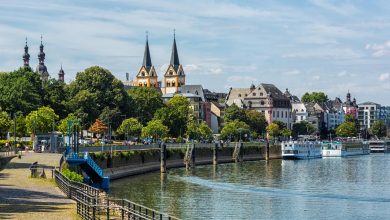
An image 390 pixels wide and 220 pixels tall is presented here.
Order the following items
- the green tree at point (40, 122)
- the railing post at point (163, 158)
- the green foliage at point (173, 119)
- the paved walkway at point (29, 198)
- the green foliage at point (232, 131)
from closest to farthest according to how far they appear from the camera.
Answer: the paved walkway at point (29, 198) < the railing post at point (163, 158) < the green tree at point (40, 122) < the green foliage at point (173, 119) < the green foliage at point (232, 131)

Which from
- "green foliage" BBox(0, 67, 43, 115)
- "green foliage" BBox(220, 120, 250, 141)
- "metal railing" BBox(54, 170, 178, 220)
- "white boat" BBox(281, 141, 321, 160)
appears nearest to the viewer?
"metal railing" BBox(54, 170, 178, 220)

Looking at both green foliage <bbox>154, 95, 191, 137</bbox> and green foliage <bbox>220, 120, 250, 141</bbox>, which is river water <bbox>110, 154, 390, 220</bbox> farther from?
green foliage <bbox>220, 120, 250, 141</bbox>

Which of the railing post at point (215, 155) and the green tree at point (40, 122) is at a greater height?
the green tree at point (40, 122)

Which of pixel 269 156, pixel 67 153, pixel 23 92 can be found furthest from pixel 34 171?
pixel 269 156

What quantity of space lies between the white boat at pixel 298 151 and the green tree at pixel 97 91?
120 ft

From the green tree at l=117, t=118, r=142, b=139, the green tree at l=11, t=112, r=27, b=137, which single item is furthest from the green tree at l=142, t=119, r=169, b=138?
the green tree at l=11, t=112, r=27, b=137

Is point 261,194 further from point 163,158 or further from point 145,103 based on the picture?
point 145,103

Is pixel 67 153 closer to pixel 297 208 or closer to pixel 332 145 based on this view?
pixel 297 208

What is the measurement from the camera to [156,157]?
382ft

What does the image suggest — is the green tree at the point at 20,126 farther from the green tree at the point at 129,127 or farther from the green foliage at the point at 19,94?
the green tree at the point at 129,127

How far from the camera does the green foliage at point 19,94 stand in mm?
135000

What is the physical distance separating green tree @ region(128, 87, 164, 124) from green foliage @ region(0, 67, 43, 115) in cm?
2975

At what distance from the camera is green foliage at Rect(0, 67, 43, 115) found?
135 m

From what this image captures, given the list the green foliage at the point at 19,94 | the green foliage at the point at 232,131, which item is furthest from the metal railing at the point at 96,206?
the green foliage at the point at 232,131
